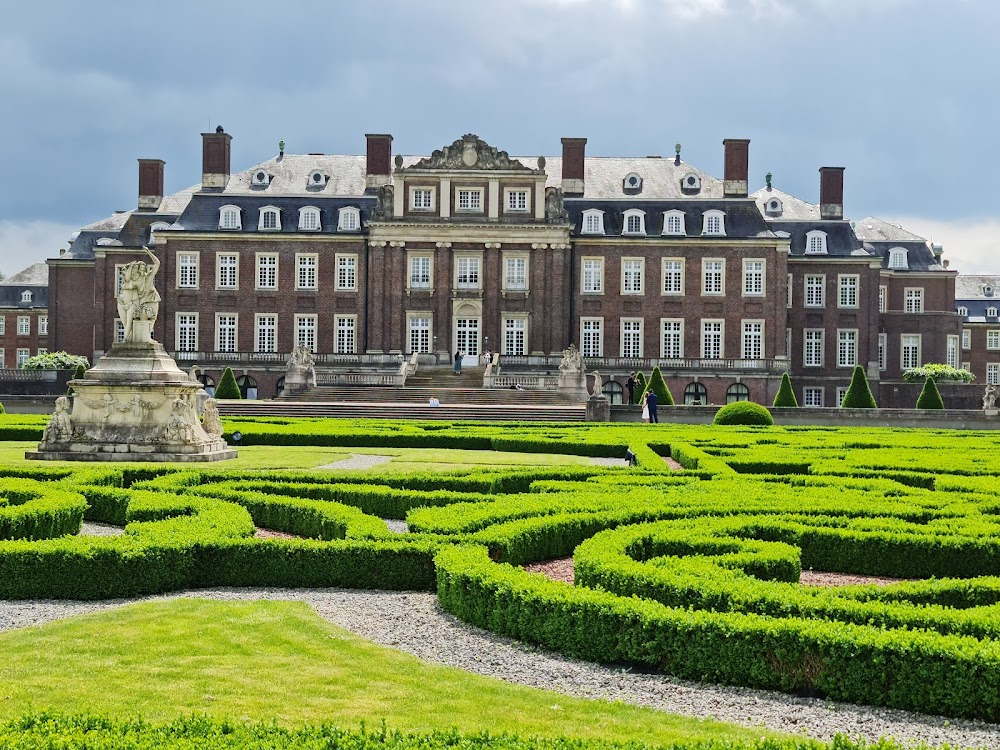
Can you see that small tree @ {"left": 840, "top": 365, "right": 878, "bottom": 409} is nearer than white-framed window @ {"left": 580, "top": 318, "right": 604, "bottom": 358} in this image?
Yes

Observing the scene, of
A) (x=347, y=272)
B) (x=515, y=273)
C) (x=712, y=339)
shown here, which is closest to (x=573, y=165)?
(x=515, y=273)

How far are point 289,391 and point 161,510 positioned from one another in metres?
34.4

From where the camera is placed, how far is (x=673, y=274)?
2232 inches

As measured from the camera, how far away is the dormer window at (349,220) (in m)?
56.0

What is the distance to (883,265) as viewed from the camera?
208ft

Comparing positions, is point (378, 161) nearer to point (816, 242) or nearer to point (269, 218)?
point (269, 218)

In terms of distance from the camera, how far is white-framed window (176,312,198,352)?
5619 centimetres

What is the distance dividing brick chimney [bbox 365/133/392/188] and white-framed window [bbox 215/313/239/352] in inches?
377

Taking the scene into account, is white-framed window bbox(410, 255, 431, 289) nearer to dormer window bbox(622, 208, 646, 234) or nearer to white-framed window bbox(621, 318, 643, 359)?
white-framed window bbox(621, 318, 643, 359)

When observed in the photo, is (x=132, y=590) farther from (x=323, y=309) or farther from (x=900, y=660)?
(x=323, y=309)

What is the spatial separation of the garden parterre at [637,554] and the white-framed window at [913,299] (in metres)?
48.1

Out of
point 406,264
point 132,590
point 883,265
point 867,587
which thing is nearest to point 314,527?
point 132,590

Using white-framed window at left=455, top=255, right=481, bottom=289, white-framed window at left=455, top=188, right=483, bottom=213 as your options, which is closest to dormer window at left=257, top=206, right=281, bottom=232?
white-framed window at left=455, top=188, right=483, bottom=213

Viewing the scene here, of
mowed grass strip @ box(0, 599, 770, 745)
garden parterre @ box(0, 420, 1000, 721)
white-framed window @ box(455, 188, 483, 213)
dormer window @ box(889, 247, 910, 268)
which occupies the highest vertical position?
white-framed window @ box(455, 188, 483, 213)
